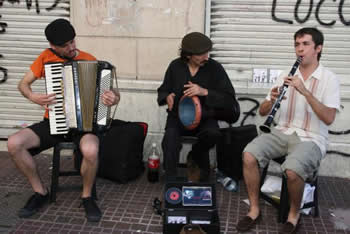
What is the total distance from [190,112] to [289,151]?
0.95 meters

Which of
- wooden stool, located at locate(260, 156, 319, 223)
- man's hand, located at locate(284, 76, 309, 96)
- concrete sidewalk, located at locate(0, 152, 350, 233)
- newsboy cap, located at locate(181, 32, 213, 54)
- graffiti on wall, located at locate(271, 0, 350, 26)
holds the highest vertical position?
graffiti on wall, located at locate(271, 0, 350, 26)

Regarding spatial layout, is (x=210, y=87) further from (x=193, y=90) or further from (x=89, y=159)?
(x=89, y=159)

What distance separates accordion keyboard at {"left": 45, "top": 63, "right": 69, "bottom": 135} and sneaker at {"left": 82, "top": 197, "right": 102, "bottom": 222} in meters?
0.62

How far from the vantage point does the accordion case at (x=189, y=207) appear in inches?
116

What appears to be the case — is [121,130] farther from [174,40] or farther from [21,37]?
[21,37]

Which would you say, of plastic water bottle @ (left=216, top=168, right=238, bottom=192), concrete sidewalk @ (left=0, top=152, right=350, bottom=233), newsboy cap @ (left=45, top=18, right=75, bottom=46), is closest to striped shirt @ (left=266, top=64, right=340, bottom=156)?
concrete sidewalk @ (left=0, top=152, right=350, bottom=233)

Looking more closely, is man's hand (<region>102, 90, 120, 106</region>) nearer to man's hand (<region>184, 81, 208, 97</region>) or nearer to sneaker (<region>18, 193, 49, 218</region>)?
man's hand (<region>184, 81, 208, 97</region>)

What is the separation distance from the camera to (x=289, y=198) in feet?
10.4

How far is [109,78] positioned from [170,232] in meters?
1.36

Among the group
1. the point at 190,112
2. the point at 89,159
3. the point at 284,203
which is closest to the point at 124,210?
the point at 89,159

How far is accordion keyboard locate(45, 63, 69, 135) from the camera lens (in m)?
3.19

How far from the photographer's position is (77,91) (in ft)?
10.6

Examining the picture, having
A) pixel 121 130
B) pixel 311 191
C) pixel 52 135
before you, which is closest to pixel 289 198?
pixel 311 191

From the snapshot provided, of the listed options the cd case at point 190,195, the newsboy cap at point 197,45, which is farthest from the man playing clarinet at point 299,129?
the newsboy cap at point 197,45
